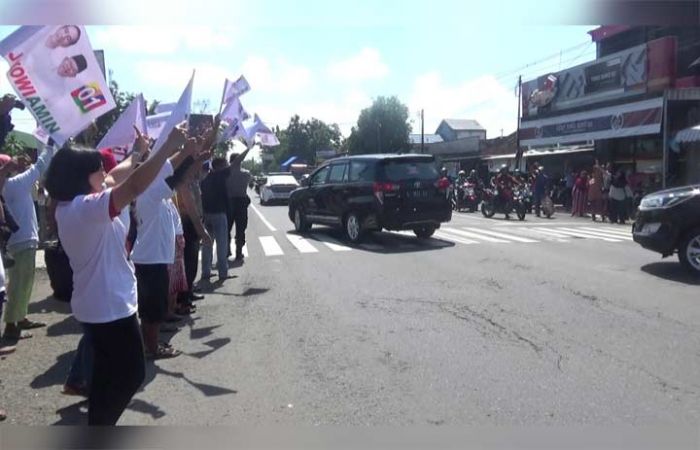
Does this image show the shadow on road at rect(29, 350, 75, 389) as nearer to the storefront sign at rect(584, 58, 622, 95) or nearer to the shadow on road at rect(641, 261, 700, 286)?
the shadow on road at rect(641, 261, 700, 286)

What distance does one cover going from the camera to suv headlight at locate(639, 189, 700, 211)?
29.3ft

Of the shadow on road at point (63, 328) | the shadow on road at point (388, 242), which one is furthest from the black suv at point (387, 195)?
the shadow on road at point (63, 328)

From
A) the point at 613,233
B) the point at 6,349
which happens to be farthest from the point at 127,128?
the point at 613,233

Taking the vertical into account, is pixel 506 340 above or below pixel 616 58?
below

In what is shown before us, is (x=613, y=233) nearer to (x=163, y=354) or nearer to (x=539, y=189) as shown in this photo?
(x=539, y=189)

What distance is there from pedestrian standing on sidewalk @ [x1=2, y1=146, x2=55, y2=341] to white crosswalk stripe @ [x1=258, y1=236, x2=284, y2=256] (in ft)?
19.9

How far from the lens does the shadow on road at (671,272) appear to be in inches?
339

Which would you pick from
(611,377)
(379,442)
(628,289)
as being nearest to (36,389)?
(379,442)

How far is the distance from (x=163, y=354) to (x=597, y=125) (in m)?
22.8

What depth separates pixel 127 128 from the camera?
4.80 m

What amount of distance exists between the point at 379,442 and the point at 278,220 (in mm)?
17365

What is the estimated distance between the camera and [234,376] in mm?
4980

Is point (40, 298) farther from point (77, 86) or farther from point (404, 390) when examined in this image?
point (404, 390)

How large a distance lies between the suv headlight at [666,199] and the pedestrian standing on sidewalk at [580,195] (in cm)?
1217
